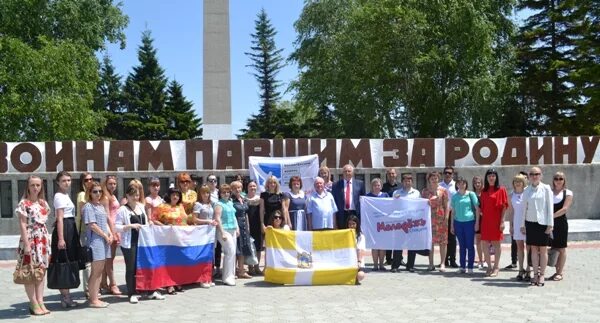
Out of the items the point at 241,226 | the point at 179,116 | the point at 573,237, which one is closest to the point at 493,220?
the point at 241,226

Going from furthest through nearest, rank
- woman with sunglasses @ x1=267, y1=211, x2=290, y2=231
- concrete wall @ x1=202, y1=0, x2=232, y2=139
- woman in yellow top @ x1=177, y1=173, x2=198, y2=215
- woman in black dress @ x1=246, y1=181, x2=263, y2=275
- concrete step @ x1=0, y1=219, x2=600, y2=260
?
concrete wall @ x1=202, y1=0, x2=232, y2=139
concrete step @ x1=0, y1=219, x2=600, y2=260
woman in black dress @ x1=246, y1=181, x2=263, y2=275
woman with sunglasses @ x1=267, y1=211, x2=290, y2=231
woman in yellow top @ x1=177, y1=173, x2=198, y2=215

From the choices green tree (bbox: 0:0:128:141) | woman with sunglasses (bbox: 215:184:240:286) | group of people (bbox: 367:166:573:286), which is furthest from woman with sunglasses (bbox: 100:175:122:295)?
green tree (bbox: 0:0:128:141)

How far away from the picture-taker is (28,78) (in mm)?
24406

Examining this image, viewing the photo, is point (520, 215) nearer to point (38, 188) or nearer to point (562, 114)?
point (38, 188)

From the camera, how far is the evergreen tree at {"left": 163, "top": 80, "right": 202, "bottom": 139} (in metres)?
52.8

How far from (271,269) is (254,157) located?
21.2 feet

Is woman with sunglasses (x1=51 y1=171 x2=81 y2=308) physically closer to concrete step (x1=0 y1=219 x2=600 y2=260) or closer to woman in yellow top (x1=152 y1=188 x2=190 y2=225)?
woman in yellow top (x1=152 y1=188 x2=190 y2=225)

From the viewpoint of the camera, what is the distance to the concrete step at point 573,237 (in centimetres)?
1336

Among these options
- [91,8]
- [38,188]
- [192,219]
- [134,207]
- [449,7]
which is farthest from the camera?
[449,7]

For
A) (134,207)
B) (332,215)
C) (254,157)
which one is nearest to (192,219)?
(134,207)

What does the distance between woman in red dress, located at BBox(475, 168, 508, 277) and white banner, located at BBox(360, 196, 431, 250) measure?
103 centimetres

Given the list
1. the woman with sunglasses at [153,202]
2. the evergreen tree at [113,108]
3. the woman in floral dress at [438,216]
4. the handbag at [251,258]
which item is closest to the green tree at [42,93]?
the handbag at [251,258]

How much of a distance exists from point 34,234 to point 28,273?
0.48 meters

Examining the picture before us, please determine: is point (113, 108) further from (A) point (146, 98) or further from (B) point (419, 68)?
(B) point (419, 68)
